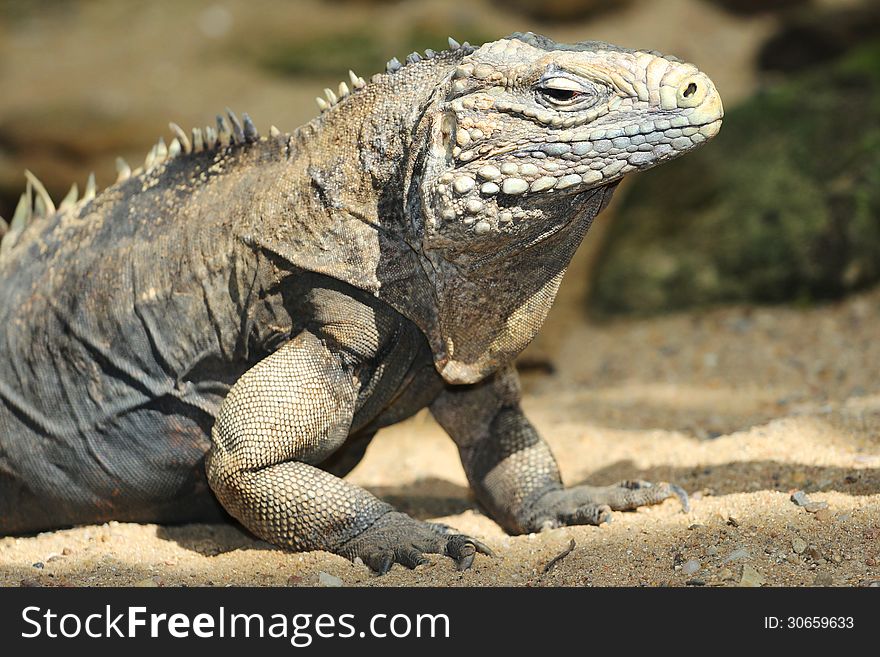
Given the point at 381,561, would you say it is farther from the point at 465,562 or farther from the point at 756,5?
the point at 756,5

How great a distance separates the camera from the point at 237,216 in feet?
18.9

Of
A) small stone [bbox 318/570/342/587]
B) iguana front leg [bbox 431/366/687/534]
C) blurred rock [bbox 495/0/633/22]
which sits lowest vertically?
small stone [bbox 318/570/342/587]

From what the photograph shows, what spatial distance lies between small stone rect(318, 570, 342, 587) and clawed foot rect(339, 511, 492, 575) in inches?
8.9

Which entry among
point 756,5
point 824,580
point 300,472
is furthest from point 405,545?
point 756,5

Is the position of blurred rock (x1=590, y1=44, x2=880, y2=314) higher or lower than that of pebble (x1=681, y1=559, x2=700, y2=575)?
higher

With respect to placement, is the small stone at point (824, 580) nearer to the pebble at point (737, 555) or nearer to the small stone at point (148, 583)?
the pebble at point (737, 555)

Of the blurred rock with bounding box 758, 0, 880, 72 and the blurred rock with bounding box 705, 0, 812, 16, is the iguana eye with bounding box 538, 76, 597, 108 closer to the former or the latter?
the blurred rock with bounding box 758, 0, 880, 72

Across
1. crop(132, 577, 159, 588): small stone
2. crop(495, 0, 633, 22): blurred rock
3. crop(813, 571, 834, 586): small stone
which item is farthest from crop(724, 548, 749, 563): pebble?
crop(495, 0, 633, 22): blurred rock

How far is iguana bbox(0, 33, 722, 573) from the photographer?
500 centimetres

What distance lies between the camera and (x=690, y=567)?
496 cm

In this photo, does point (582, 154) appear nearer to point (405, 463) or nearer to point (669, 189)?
point (405, 463)

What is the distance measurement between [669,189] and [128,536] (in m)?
7.81

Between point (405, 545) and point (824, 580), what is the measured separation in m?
2.03
